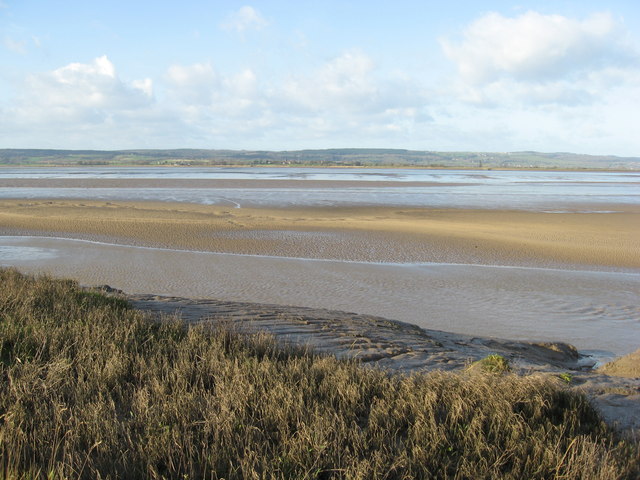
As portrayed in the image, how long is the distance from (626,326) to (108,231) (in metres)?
17.1

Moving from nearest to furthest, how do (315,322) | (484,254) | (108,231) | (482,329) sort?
(315,322), (482,329), (484,254), (108,231)

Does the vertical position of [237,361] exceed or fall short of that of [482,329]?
it exceeds it

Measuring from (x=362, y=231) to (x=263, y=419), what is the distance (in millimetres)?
17573

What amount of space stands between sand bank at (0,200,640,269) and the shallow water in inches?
60.0

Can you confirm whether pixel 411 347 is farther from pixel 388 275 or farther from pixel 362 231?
pixel 362 231

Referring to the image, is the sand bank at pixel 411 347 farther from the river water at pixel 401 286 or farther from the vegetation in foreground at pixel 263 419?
the river water at pixel 401 286

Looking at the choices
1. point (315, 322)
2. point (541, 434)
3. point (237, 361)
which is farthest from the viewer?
point (315, 322)

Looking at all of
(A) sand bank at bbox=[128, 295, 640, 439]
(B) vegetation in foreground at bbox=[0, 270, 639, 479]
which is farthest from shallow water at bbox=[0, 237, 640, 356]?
(B) vegetation in foreground at bbox=[0, 270, 639, 479]

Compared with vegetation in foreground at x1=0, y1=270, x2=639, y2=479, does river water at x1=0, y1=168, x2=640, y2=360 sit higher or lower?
lower

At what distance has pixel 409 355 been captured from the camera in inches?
253

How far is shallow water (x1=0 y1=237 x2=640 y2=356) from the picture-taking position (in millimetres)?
10164

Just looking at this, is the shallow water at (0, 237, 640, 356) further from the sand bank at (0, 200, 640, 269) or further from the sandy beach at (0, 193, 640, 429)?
the sand bank at (0, 200, 640, 269)

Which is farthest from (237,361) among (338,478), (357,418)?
(338,478)

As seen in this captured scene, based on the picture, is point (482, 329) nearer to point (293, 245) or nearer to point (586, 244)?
point (293, 245)
